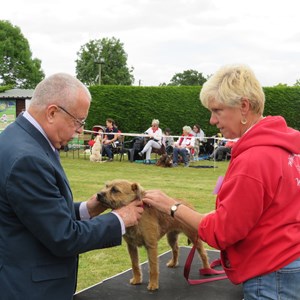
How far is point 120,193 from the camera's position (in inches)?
146

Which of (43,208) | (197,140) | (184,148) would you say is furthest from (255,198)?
(197,140)

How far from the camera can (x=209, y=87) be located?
7.12 ft

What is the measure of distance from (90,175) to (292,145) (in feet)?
38.6

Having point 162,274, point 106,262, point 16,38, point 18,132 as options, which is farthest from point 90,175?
point 16,38

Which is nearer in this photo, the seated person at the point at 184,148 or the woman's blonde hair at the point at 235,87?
the woman's blonde hair at the point at 235,87

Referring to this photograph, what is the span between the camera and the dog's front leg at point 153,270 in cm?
381

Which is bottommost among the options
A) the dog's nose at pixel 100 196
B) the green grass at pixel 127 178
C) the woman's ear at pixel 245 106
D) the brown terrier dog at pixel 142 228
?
the green grass at pixel 127 178

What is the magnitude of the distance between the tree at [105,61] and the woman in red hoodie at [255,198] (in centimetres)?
6143

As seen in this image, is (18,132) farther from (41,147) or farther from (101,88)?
(101,88)

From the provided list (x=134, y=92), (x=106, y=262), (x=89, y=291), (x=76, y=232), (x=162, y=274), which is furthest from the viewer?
(x=134, y=92)

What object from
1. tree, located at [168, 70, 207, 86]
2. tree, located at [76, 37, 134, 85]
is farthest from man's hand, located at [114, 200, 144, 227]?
tree, located at [168, 70, 207, 86]

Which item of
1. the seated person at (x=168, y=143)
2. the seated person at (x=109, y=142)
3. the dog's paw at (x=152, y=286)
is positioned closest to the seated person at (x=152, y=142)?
the seated person at (x=168, y=143)

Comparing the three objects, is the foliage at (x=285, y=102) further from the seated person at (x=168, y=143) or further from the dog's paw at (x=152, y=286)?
the dog's paw at (x=152, y=286)

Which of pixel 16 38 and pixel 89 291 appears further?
pixel 16 38
